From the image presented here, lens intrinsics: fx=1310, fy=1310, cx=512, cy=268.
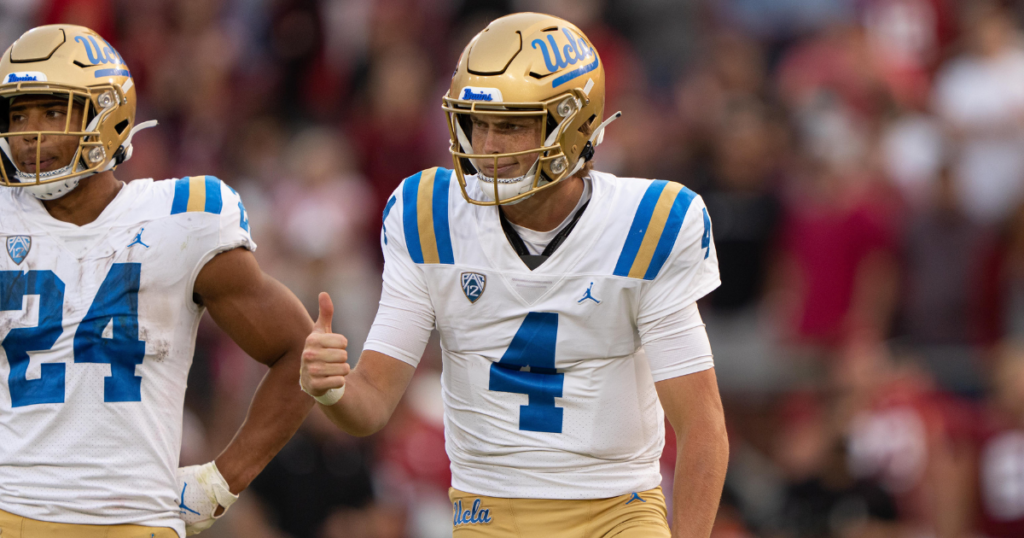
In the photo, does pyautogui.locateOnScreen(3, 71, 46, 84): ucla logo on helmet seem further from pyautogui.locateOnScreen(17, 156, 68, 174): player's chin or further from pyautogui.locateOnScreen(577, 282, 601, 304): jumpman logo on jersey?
pyautogui.locateOnScreen(577, 282, 601, 304): jumpman logo on jersey

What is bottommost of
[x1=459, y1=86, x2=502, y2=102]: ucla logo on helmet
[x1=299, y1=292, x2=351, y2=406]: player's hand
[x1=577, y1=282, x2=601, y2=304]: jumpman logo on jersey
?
[x1=299, y1=292, x2=351, y2=406]: player's hand

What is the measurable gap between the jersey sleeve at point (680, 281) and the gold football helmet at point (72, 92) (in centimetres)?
158

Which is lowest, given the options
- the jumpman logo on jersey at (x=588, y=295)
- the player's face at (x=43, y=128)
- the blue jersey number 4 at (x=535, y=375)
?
the blue jersey number 4 at (x=535, y=375)

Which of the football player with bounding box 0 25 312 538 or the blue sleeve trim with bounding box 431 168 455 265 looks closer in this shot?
the football player with bounding box 0 25 312 538

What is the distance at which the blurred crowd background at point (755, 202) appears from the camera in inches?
271

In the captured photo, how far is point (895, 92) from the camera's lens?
8.33 metres

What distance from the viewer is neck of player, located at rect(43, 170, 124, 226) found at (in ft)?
12.2

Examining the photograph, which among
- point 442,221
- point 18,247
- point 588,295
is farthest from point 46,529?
point 588,295

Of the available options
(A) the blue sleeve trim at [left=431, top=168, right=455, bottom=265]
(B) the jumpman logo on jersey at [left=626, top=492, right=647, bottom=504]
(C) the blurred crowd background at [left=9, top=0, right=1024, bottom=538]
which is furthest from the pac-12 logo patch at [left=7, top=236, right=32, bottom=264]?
(C) the blurred crowd background at [left=9, top=0, right=1024, bottom=538]

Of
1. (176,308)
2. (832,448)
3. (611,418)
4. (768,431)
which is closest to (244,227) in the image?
(176,308)

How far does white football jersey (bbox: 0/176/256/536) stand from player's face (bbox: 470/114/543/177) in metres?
0.77

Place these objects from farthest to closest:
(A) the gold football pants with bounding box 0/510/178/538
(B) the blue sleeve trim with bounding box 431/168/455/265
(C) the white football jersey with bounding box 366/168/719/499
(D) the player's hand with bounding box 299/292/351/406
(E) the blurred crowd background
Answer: (E) the blurred crowd background, (B) the blue sleeve trim with bounding box 431/168/455/265, (C) the white football jersey with bounding box 366/168/719/499, (A) the gold football pants with bounding box 0/510/178/538, (D) the player's hand with bounding box 299/292/351/406

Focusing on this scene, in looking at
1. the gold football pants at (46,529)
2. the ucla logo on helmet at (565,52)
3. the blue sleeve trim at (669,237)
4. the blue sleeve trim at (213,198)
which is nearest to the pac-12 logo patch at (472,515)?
the blue sleeve trim at (669,237)

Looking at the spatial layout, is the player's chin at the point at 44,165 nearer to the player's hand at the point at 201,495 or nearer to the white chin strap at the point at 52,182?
the white chin strap at the point at 52,182
